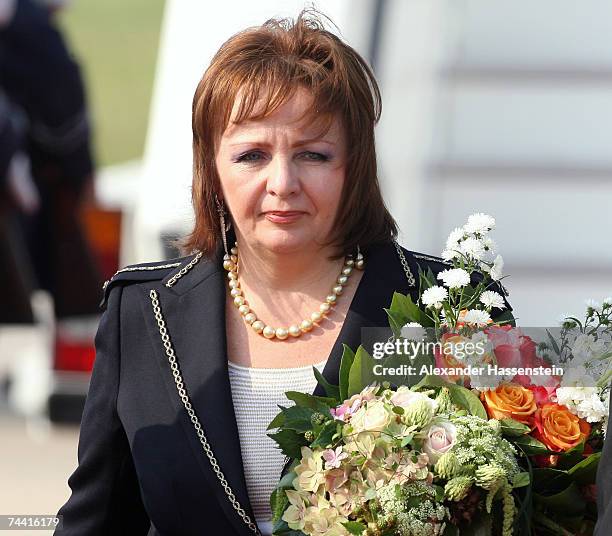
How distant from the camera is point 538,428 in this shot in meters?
2.35

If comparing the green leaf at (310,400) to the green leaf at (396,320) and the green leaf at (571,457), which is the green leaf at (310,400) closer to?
the green leaf at (396,320)

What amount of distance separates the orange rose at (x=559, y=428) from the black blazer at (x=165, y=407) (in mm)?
445

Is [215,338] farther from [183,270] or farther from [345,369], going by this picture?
[345,369]

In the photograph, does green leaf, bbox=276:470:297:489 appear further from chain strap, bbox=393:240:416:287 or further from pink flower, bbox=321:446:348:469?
chain strap, bbox=393:240:416:287

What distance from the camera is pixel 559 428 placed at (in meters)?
2.34

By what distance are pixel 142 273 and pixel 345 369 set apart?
0.63 metres

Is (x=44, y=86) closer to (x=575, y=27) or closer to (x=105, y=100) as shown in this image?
(x=105, y=100)

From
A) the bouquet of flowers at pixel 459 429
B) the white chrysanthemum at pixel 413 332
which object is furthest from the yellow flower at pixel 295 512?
the white chrysanthemum at pixel 413 332

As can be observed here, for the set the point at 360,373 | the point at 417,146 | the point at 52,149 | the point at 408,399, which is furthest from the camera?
the point at 52,149

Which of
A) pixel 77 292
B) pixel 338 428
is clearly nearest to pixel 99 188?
pixel 77 292

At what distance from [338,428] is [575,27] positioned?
151 inches

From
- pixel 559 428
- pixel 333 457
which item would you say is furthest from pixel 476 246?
pixel 333 457

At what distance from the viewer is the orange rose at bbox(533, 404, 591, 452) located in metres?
2.33

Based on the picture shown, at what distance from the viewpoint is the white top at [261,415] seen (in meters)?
2.65
